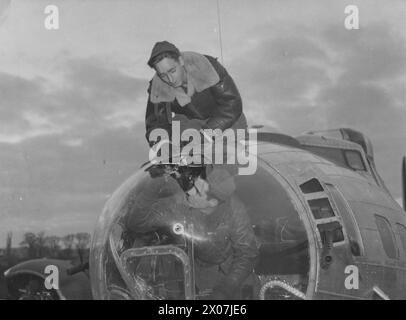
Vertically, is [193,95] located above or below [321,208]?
above

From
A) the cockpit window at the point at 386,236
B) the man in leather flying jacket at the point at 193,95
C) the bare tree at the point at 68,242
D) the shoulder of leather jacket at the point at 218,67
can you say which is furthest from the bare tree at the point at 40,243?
the cockpit window at the point at 386,236

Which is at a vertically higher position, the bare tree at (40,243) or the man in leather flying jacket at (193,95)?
the man in leather flying jacket at (193,95)

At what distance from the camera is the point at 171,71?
5133 mm

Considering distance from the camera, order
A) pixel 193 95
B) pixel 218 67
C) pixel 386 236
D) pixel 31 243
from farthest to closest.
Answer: pixel 31 243, pixel 218 67, pixel 193 95, pixel 386 236

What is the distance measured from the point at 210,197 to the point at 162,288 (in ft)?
2.35

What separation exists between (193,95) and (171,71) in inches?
14.6

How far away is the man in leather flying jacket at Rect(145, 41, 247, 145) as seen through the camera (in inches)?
205

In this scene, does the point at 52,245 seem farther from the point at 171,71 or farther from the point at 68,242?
the point at 171,71

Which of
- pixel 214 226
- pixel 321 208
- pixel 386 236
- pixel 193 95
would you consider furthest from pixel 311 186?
pixel 193 95

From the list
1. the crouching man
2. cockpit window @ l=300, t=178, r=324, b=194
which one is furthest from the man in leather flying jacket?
cockpit window @ l=300, t=178, r=324, b=194

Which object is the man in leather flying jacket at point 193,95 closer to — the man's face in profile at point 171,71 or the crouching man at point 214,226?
the man's face in profile at point 171,71

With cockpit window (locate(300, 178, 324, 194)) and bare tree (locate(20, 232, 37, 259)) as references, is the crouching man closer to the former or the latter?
cockpit window (locate(300, 178, 324, 194))

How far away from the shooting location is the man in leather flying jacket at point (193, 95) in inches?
205

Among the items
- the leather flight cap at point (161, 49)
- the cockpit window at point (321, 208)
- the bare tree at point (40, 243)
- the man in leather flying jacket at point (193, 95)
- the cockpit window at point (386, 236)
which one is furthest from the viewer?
the bare tree at point (40, 243)
